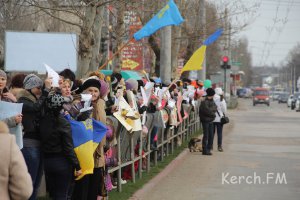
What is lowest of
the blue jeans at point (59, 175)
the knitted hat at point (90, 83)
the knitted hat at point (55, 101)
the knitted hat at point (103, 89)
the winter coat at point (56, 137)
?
the blue jeans at point (59, 175)

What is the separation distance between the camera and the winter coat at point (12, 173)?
486 cm

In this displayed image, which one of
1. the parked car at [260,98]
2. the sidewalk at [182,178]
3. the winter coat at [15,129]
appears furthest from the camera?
the parked car at [260,98]

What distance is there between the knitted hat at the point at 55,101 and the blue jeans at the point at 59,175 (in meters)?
0.52

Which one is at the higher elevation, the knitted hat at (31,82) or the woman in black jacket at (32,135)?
the knitted hat at (31,82)

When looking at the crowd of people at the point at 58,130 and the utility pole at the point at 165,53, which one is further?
the utility pole at the point at 165,53

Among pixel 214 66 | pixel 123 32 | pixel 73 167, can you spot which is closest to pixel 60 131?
pixel 73 167

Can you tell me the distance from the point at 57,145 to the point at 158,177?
614 cm

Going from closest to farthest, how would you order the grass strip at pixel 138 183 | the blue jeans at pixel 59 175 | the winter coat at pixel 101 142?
the blue jeans at pixel 59 175 < the winter coat at pixel 101 142 < the grass strip at pixel 138 183

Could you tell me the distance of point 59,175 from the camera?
Result: 7895 mm

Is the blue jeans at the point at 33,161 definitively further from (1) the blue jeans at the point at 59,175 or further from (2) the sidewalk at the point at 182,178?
(2) the sidewalk at the point at 182,178

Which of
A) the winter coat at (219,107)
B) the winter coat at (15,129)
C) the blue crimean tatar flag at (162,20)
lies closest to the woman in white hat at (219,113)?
the winter coat at (219,107)

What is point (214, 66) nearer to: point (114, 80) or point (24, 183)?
point (114, 80)

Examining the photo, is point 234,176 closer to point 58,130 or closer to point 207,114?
point 207,114

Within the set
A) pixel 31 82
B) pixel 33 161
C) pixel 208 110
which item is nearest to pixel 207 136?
pixel 208 110
